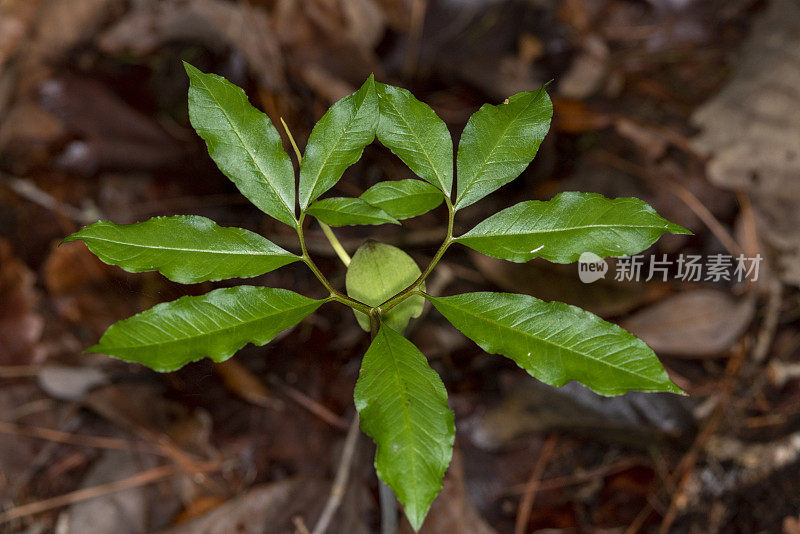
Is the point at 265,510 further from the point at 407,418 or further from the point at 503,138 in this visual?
the point at 503,138

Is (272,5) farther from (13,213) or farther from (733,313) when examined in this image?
(733,313)

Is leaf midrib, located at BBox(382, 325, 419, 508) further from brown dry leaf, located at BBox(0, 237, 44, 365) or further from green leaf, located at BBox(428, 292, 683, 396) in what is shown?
brown dry leaf, located at BBox(0, 237, 44, 365)

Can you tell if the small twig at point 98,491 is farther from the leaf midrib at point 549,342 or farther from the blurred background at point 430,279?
the leaf midrib at point 549,342

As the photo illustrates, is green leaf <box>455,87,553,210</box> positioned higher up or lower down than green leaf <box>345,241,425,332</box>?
higher up

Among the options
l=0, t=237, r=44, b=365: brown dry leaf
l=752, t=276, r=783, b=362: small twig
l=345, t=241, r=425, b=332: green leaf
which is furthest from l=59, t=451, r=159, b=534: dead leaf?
l=752, t=276, r=783, b=362: small twig

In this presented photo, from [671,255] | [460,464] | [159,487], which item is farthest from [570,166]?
[159,487]

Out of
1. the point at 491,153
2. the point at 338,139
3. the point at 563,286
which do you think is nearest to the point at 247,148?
the point at 338,139

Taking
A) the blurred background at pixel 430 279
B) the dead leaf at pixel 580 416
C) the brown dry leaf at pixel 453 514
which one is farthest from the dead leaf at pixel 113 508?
the dead leaf at pixel 580 416
